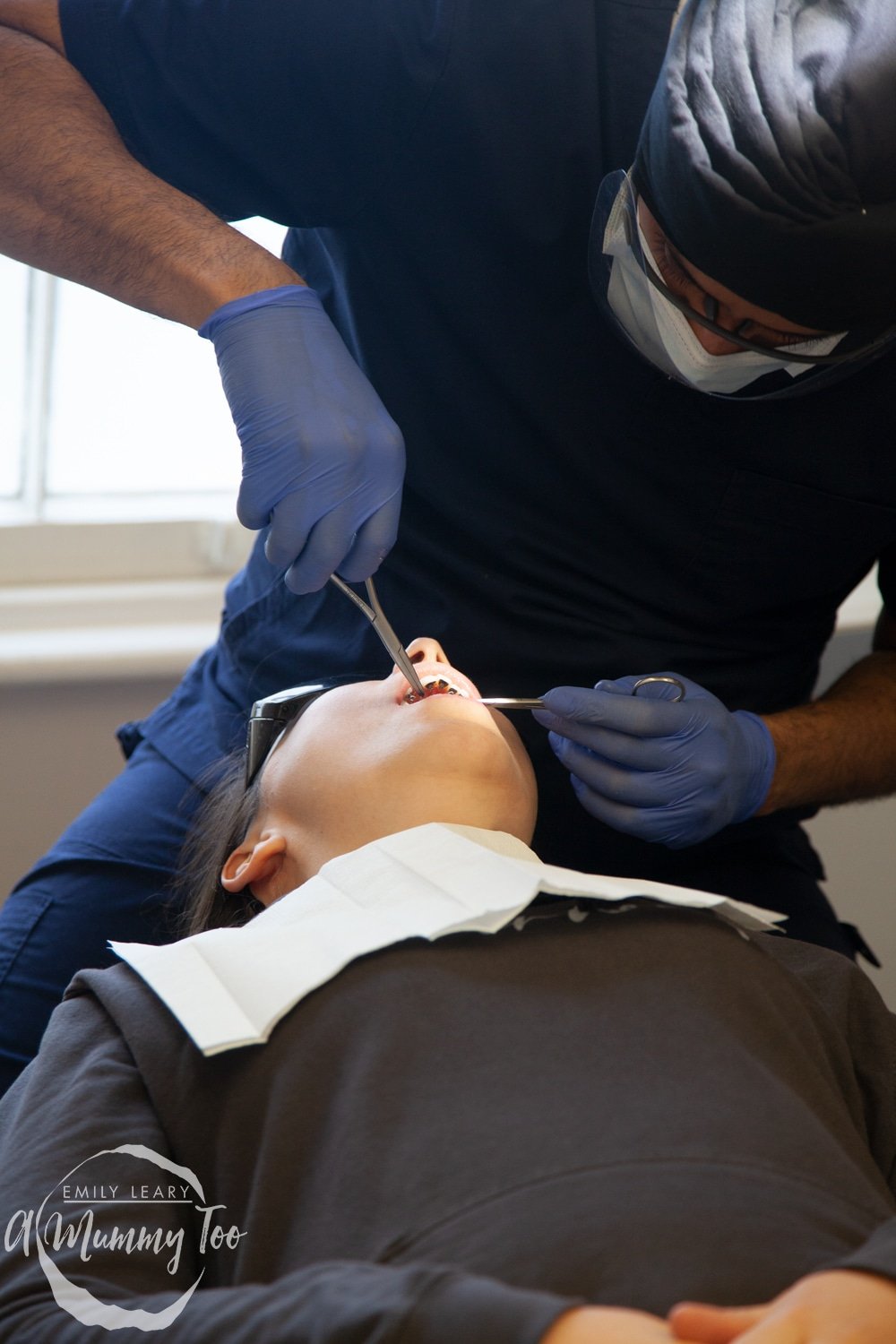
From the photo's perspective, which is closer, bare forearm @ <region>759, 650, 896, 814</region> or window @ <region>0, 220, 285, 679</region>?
bare forearm @ <region>759, 650, 896, 814</region>

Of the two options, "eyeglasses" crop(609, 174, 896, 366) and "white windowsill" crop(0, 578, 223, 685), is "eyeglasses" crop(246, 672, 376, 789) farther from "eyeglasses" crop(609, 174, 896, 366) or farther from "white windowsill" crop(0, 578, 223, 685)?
"white windowsill" crop(0, 578, 223, 685)

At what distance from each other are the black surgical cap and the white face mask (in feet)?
0.26

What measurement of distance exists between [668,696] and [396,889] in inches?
18.2

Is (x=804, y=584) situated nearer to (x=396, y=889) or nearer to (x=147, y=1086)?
(x=396, y=889)

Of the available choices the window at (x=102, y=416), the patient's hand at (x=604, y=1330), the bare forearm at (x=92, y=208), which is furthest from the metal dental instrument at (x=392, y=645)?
the window at (x=102, y=416)

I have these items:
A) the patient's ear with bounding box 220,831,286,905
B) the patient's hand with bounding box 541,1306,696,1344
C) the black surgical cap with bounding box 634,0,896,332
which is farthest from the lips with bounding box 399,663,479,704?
the patient's hand with bounding box 541,1306,696,1344

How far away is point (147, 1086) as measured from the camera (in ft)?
3.47

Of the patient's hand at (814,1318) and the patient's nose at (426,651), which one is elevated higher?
the patient's nose at (426,651)

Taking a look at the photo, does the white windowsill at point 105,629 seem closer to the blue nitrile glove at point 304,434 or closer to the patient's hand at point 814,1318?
the blue nitrile glove at point 304,434

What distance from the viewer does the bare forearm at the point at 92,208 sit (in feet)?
4.34

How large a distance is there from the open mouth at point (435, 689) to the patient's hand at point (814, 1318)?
0.71m

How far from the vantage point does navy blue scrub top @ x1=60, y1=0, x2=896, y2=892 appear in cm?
132

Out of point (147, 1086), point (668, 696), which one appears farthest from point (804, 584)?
point (147, 1086)

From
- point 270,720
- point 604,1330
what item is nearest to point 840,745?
point 270,720
